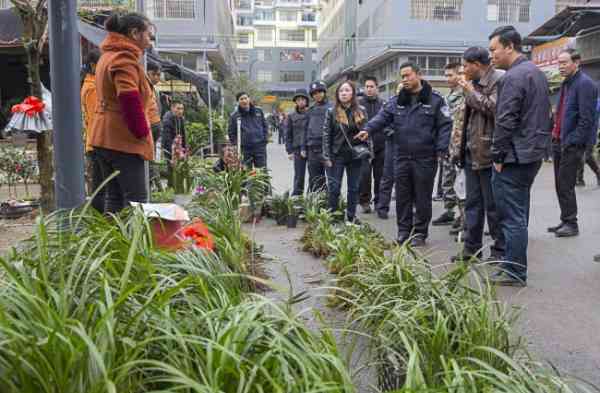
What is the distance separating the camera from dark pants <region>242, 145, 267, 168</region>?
11.2 metres

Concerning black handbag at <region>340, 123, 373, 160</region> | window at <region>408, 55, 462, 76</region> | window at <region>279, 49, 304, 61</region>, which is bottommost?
black handbag at <region>340, 123, 373, 160</region>

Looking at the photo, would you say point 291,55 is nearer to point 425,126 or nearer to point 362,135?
point 362,135

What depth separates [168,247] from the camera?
13.2ft

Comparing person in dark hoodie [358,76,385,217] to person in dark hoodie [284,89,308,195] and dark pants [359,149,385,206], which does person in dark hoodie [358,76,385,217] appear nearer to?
dark pants [359,149,385,206]

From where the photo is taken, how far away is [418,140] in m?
6.86

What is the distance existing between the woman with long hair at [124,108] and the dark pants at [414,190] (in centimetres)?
284

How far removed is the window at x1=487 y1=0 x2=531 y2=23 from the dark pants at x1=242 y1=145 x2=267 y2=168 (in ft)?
126

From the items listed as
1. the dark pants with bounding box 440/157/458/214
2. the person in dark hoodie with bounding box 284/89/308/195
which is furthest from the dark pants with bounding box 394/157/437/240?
the person in dark hoodie with bounding box 284/89/308/195

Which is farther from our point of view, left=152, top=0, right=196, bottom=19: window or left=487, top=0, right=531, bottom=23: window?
left=487, top=0, right=531, bottom=23: window

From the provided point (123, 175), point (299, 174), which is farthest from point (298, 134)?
point (123, 175)

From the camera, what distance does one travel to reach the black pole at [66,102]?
4293 mm

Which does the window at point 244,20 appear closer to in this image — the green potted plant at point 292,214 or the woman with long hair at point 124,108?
the green potted plant at point 292,214

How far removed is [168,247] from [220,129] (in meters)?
18.2

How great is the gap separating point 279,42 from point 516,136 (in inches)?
4796
